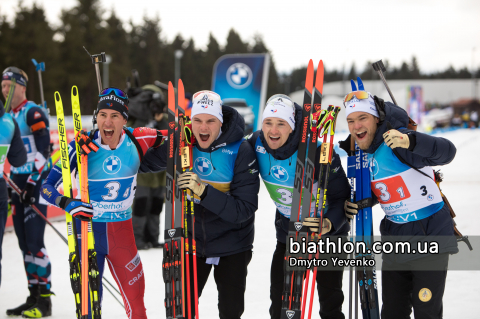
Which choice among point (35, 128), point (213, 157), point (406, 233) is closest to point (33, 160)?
point (35, 128)

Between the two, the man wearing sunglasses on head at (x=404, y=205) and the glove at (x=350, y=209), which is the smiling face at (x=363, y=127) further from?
the glove at (x=350, y=209)

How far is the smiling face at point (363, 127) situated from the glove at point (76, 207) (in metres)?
1.75

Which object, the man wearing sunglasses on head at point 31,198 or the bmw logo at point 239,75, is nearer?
the man wearing sunglasses on head at point 31,198

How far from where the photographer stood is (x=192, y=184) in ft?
8.15

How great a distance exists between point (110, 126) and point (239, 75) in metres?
10.0

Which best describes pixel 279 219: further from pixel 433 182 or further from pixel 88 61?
pixel 88 61

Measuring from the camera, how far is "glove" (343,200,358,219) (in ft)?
9.03

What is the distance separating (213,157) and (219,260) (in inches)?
26.8

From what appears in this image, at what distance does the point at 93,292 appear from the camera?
2.69m

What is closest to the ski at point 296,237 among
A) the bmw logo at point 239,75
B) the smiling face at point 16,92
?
the smiling face at point 16,92

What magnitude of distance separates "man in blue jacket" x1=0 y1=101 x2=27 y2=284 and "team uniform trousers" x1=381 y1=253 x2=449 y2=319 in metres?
3.30

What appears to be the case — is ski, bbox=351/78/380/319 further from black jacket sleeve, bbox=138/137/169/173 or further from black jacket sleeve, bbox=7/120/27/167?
black jacket sleeve, bbox=7/120/27/167

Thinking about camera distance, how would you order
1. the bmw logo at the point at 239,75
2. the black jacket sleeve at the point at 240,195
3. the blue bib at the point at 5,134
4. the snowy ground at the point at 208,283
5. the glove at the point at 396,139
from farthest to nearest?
the bmw logo at the point at 239,75 → the snowy ground at the point at 208,283 → the blue bib at the point at 5,134 → the black jacket sleeve at the point at 240,195 → the glove at the point at 396,139

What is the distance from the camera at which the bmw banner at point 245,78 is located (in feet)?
40.4
